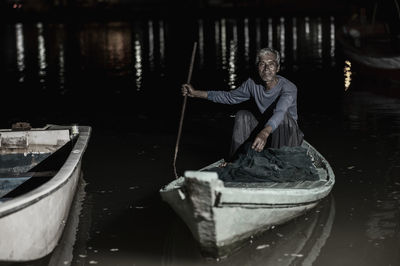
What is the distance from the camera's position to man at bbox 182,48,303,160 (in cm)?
692

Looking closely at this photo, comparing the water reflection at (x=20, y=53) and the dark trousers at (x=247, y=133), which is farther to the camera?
the water reflection at (x=20, y=53)

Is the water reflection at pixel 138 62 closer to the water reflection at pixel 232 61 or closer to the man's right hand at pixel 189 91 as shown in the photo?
the water reflection at pixel 232 61

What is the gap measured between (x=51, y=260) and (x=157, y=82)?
1376 centimetres

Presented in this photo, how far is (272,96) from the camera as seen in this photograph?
7199 millimetres

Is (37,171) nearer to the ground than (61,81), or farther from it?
farther from it

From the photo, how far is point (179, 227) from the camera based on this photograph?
6.82 meters

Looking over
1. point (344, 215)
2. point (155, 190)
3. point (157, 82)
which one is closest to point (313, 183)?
point (344, 215)

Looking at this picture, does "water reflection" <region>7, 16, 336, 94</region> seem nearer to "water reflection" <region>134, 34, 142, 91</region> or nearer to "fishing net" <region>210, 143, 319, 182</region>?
"water reflection" <region>134, 34, 142, 91</region>

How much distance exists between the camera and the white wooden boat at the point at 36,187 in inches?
205

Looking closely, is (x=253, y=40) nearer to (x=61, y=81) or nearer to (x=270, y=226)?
(x=61, y=81)

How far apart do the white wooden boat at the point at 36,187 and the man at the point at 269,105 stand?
5.91 ft

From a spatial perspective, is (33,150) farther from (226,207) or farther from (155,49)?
(155,49)


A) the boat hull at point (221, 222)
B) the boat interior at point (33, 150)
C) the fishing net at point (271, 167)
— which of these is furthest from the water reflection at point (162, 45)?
the boat hull at point (221, 222)

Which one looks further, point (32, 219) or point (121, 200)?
point (121, 200)
